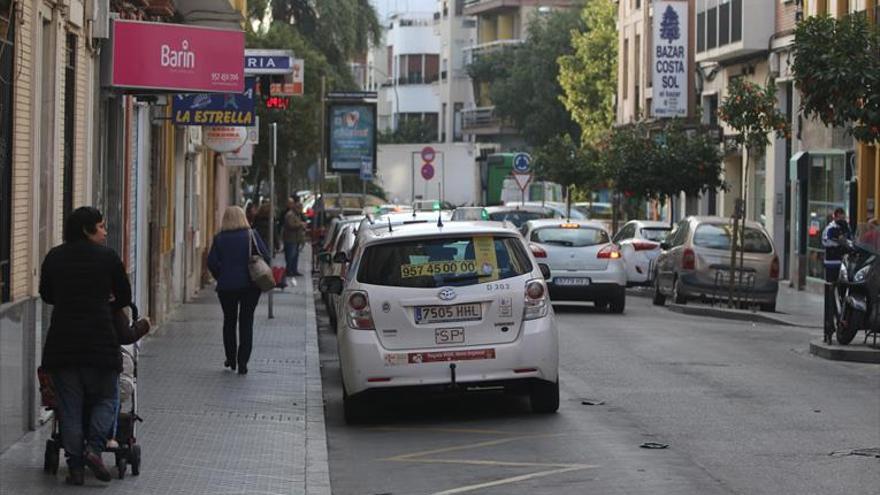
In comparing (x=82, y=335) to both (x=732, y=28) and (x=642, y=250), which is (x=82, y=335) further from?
(x=732, y=28)

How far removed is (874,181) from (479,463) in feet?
81.7

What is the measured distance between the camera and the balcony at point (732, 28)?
4356 cm


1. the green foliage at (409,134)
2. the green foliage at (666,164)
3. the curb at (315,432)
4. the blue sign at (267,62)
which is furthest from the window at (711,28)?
the green foliage at (409,134)

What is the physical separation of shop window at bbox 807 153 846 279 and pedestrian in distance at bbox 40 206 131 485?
28.6m

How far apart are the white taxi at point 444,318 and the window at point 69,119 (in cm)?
277

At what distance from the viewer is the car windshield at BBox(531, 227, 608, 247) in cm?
2939

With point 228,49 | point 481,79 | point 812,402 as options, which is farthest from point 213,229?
point 481,79

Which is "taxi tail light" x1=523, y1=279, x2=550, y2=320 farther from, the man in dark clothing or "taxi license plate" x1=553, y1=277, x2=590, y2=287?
"taxi license plate" x1=553, y1=277, x2=590, y2=287

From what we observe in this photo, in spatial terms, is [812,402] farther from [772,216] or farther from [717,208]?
[717,208]

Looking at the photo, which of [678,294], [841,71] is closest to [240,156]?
[678,294]

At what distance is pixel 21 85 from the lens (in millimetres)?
12750

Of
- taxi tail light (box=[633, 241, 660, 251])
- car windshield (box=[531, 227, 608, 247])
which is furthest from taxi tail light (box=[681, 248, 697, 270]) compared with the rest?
taxi tail light (box=[633, 241, 660, 251])

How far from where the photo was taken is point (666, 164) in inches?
1655

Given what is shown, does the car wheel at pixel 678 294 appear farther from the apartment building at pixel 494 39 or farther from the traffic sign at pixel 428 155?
the apartment building at pixel 494 39
